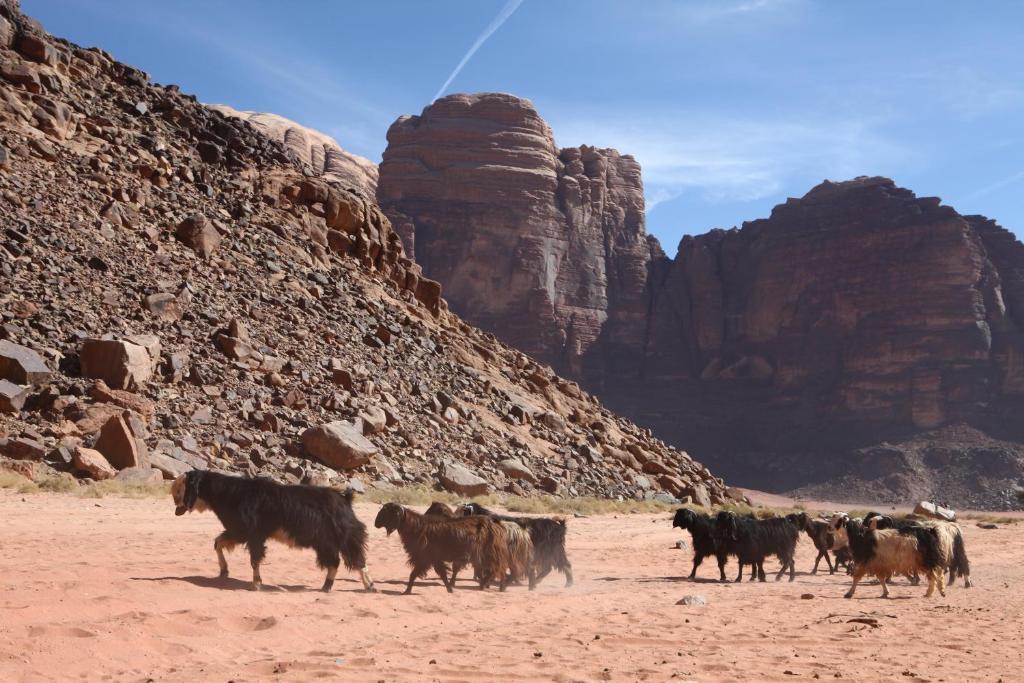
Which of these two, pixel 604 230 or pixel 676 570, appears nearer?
pixel 676 570

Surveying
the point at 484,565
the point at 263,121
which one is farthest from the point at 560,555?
the point at 263,121

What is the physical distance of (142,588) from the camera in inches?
435

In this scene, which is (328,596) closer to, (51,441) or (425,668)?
(425,668)

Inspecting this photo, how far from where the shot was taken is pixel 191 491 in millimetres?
11938

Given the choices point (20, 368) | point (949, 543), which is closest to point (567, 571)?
point (949, 543)

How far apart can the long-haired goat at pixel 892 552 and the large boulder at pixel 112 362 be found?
17.9 meters

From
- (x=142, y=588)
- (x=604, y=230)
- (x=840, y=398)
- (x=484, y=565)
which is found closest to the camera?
(x=142, y=588)

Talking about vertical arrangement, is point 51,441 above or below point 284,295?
below

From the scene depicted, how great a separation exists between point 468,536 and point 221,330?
18.4m

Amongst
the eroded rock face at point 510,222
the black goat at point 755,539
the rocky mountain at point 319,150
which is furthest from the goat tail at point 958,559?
the rocky mountain at point 319,150

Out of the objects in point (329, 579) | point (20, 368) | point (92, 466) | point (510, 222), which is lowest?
point (329, 579)

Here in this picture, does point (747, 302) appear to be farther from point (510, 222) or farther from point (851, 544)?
point (851, 544)

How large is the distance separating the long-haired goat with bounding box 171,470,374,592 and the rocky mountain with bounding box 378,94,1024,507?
325ft

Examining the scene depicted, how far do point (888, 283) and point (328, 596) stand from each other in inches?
4727
